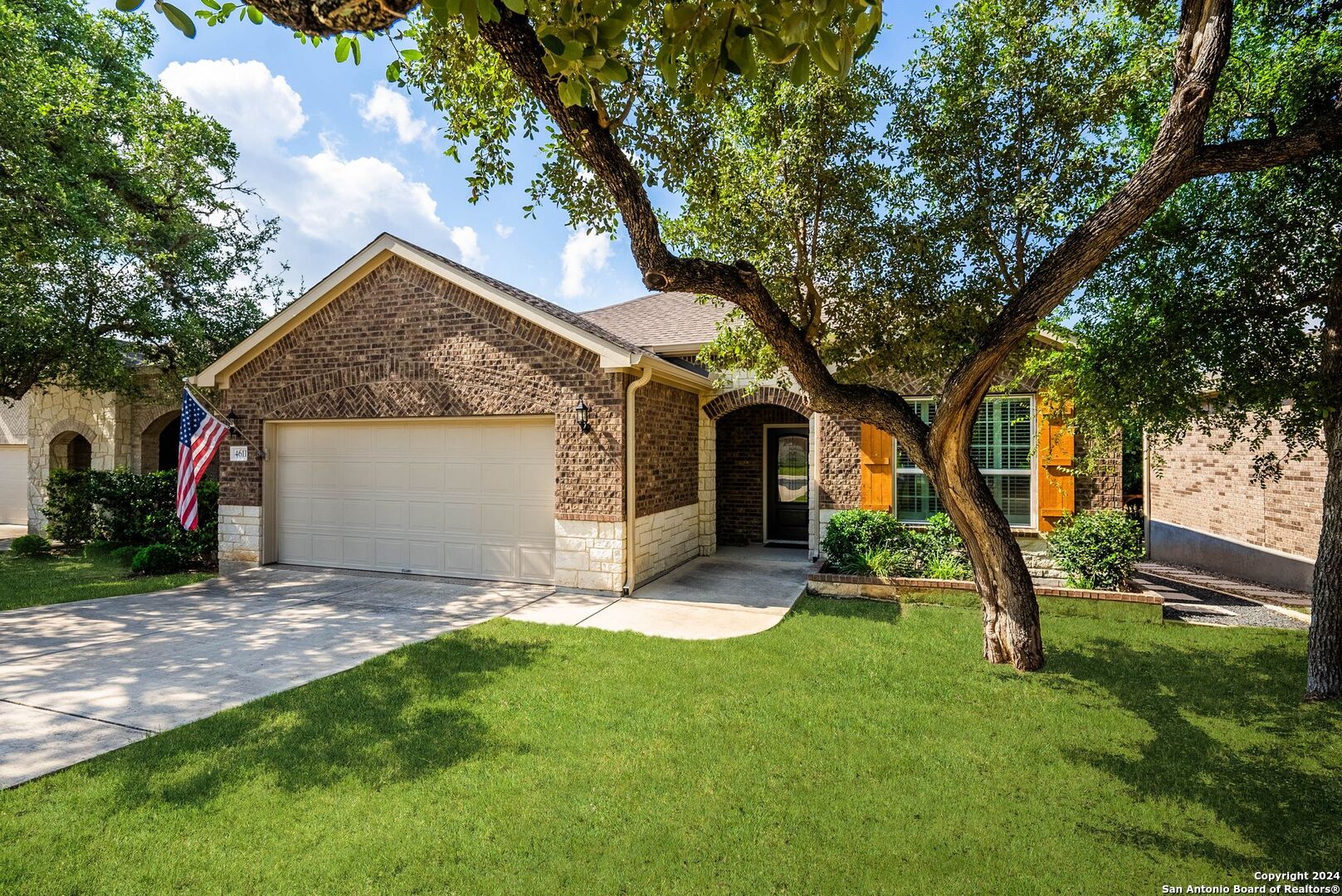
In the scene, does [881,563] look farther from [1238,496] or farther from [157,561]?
[157,561]

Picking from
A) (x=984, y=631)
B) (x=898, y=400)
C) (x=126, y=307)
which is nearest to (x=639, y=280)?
(x=898, y=400)

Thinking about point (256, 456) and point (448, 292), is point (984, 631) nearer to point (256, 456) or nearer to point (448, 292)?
point (448, 292)

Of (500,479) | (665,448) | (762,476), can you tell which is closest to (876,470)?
(762,476)

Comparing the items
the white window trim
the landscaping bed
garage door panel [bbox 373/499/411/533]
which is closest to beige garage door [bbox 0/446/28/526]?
garage door panel [bbox 373/499/411/533]

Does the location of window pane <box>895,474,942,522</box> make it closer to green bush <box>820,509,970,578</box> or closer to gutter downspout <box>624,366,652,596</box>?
green bush <box>820,509,970,578</box>

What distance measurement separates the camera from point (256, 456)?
1004cm

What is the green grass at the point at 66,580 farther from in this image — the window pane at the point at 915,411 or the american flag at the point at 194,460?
the window pane at the point at 915,411

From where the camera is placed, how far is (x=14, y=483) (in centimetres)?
1581

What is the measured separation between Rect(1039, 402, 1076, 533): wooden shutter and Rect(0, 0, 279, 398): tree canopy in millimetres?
14793

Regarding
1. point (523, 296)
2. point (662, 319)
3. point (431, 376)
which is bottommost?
point (431, 376)

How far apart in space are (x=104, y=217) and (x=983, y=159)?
43.3 feet

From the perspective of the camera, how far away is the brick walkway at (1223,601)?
24.5 feet

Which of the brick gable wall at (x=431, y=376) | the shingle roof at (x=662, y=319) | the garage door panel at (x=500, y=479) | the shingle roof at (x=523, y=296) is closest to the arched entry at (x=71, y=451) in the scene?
the brick gable wall at (x=431, y=376)

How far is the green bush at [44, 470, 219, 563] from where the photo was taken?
36.2 feet
